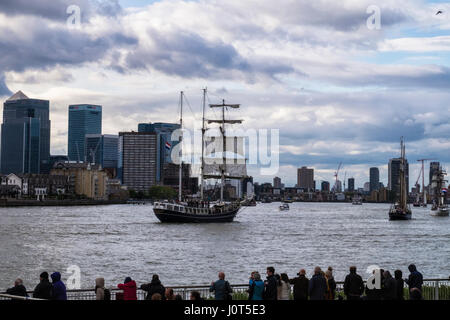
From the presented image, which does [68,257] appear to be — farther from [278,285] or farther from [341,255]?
[278,285]

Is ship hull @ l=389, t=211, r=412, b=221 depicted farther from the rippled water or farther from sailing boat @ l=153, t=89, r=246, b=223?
the rippled water

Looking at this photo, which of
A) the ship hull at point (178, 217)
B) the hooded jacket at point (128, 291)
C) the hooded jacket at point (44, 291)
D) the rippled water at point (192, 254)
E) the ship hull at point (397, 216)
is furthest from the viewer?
the ship hull at point (397, 216)

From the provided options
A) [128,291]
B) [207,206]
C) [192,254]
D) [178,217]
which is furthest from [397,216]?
[128,291]

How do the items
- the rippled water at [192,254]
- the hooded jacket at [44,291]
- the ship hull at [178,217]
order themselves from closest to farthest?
the hooded jacket at [44,291]
the rippled water at [192,254]
the ship hull at [178,217]

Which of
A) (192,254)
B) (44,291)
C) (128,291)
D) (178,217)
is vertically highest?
(44,291)

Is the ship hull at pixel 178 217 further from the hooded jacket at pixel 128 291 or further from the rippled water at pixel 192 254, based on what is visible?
the hooded jacket at pixel 128 291

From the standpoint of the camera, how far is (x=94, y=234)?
84125mm

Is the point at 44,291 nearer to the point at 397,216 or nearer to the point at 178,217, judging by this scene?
the point at 178,217

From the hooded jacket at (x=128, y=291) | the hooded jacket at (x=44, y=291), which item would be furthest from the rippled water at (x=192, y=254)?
the hooded jacket at (x=44, y=291)

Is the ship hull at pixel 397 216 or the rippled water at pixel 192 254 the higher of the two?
the ship hull at pixel 397 216

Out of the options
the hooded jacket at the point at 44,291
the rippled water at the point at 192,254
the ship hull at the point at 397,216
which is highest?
the hooded jacket at the point at 44,291

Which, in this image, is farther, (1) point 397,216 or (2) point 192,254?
(1) point 397,216

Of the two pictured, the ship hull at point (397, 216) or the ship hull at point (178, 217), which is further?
the ship hull at point (397, 216)

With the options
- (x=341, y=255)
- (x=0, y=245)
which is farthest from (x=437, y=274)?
(x=0, y=245)
